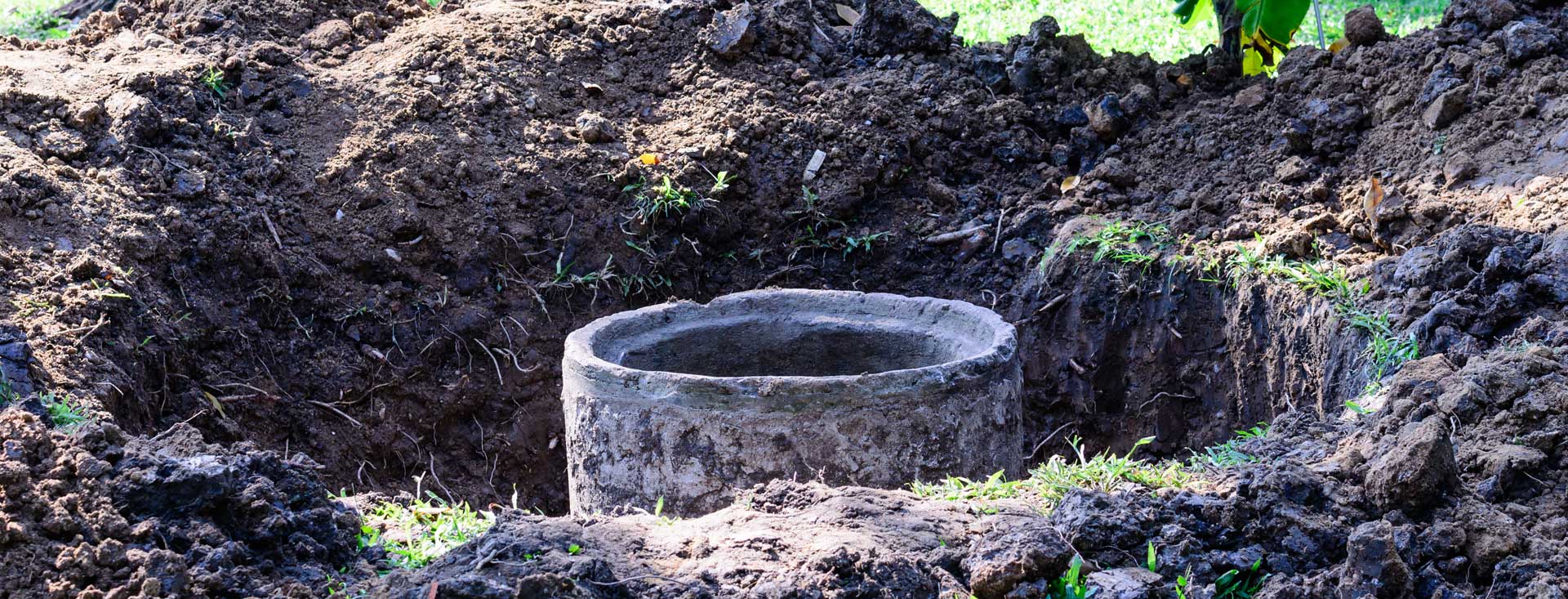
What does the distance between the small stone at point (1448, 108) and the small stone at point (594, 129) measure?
11.5ft

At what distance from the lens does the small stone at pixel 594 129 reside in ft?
18.9

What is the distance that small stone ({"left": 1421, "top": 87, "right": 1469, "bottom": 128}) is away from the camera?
4.77 meters

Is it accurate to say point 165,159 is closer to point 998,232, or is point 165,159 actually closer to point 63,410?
point 63,410

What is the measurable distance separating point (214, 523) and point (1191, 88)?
481 cm

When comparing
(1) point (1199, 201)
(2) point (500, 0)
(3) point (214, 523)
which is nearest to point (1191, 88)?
(1) point (1199, 201)

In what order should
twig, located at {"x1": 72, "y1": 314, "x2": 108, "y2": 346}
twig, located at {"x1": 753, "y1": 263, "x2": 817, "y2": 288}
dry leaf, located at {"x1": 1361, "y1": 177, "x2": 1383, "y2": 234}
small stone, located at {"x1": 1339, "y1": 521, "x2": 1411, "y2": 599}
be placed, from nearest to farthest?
small stone, located at {"x1": 1339, "y1": 521, "x2": 1411, "y2": 599} < twig, located at {"x1": 72, "y1": 314, "x2": 108, "y2": 346} < dry leaf, located at {"x1": 1361, "y1": 177, "x2": 1383, "y2": 234} < twig, located at {"x1": 753, "y1": 263, "x2": 817, "y2": 288}

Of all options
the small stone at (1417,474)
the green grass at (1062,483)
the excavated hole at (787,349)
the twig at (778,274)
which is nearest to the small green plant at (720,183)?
the twig at (778,274)

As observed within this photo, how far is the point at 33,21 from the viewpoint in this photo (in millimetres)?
7668

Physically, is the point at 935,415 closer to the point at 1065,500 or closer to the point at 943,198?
the point at 1065,500

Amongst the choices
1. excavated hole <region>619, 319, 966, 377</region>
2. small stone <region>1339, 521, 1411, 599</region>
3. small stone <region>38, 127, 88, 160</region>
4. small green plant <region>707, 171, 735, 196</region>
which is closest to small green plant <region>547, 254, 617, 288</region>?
small green plant <region>707, 171, 735, 196</region>

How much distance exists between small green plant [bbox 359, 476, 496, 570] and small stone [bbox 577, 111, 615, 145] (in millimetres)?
2558

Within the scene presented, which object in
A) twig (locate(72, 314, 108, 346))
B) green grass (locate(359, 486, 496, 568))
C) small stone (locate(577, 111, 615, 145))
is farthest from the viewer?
small stone (locate(577, 111, 615, 145))

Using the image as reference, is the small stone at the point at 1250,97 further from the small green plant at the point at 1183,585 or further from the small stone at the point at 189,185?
the small stone at the point at 189,185

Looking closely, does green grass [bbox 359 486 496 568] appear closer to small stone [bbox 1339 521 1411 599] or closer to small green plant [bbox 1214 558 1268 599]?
small green plant [bbox 1214 558 1268 599]
